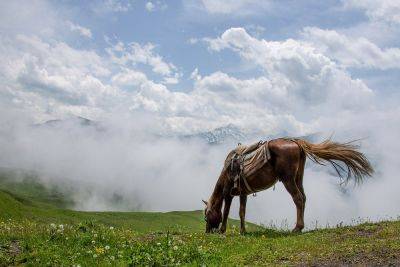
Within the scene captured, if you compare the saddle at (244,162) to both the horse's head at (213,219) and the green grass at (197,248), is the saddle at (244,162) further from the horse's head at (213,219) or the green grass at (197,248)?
the green grass at (197,248)

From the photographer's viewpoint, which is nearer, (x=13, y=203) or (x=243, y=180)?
(x=243, y=180)

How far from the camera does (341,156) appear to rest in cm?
1709

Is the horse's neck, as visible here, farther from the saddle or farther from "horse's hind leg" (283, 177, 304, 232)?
"horse's hind leg" (283, 177, 304, 232)

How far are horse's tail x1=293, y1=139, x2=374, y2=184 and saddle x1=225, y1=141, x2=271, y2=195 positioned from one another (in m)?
1.45

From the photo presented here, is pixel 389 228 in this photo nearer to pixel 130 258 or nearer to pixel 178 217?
pixel 130 258

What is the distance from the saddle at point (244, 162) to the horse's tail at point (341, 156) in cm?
145

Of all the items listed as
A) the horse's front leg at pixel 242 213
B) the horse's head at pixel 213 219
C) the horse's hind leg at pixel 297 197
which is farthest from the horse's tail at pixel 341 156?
the horse's head at pixel 213 219

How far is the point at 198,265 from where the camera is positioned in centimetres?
1068

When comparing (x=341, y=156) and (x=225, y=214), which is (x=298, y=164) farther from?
(x=225, y=214)

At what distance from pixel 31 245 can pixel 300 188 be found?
991 centimetres

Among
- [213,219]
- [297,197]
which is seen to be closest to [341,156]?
[297,197]

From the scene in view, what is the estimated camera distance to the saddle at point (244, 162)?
58.3ft

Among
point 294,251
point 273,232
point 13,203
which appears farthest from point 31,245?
point 13,203

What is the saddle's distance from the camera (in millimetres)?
17766
